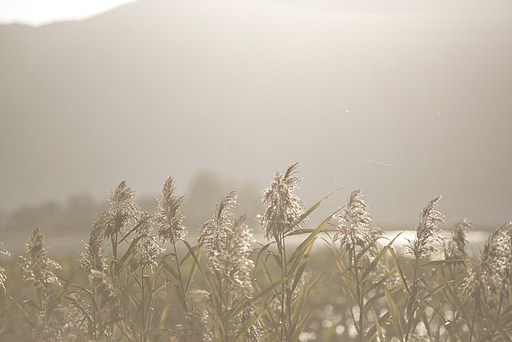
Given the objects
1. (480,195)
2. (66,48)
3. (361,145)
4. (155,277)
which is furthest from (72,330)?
(66,48)

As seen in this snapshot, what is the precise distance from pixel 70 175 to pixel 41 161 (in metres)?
0.21

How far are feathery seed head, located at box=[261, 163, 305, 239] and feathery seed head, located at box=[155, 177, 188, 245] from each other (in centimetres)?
30

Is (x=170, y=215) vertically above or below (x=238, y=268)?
above

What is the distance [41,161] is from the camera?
8.04 ft

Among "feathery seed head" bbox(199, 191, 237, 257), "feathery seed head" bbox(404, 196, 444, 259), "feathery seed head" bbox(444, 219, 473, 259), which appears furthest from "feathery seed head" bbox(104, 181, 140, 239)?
"feathery seed head" bbox(444, 219, 473, 259)

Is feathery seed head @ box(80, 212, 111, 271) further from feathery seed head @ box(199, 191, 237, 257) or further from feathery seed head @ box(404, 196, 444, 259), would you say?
feathery seed head @ box(404, 196, 444, 259)

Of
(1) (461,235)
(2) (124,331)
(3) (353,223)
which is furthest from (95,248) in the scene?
(1) (461,235)

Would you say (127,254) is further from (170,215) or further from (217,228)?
(217,228)

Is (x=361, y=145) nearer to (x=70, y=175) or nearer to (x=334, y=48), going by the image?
(x=334, y=48)

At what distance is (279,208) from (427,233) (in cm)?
53

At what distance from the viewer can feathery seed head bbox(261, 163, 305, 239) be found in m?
1.17

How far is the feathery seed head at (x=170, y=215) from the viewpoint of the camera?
1268 millimetres

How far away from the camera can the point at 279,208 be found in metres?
1.18

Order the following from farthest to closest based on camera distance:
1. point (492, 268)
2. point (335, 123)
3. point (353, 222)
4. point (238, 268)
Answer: point (335, 123) → point (353, 222) → point (492, 268) → point (238, 268)
